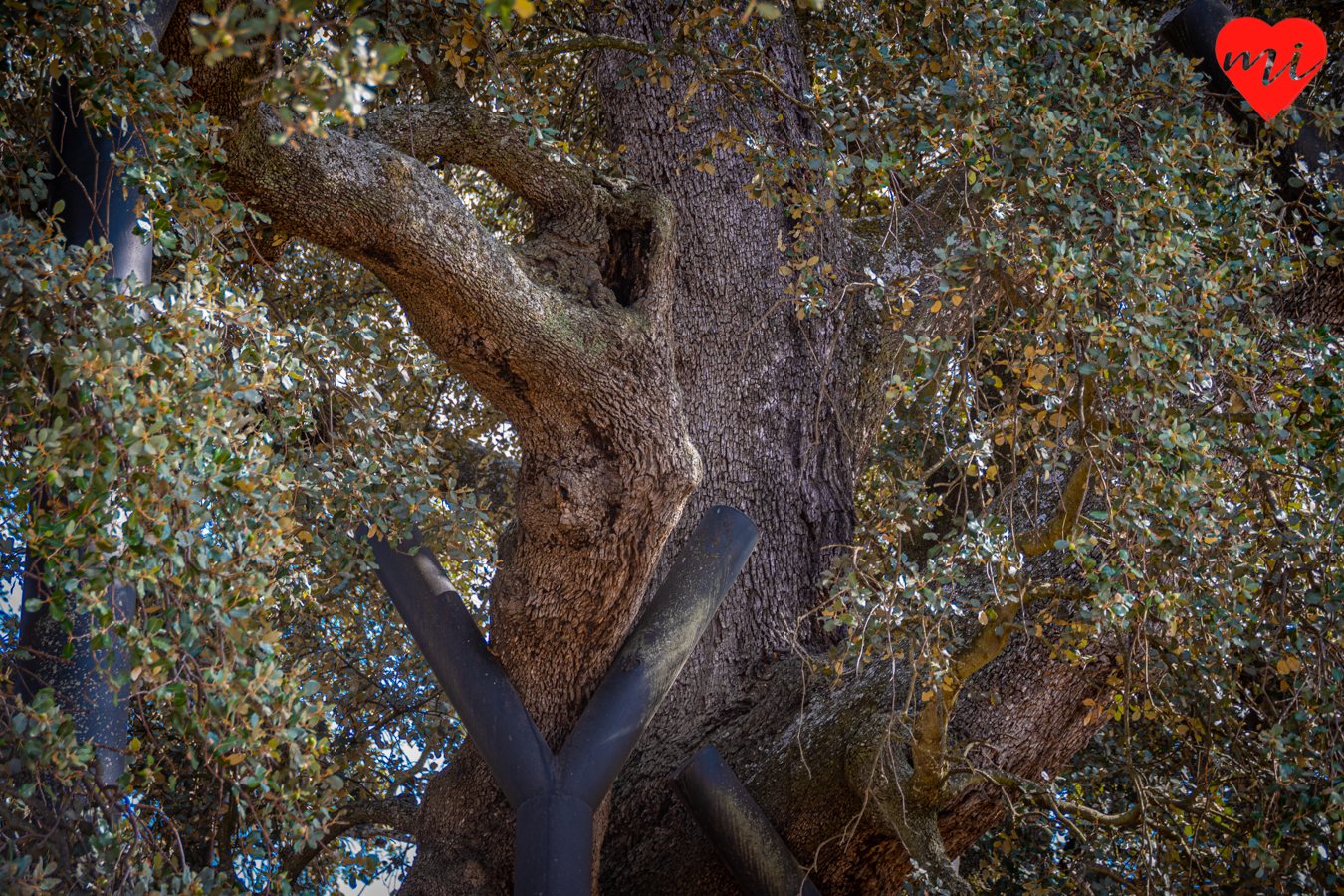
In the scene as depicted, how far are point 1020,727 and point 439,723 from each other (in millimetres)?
3249

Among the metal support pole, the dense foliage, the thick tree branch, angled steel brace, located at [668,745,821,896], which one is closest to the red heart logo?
the dense foliage

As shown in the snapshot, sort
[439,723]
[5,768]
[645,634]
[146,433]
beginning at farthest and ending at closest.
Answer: [439,723] < [645,634] < [5,768] < [146,433]

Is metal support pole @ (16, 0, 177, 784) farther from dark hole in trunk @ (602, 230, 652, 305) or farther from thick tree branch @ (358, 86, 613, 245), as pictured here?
dark hole in trunk @ (602, 230, 652, 305)

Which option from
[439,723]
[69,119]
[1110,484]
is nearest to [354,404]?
[69,119]

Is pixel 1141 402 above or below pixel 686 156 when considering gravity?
below

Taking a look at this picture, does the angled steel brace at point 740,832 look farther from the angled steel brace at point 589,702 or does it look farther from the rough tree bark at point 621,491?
the angled steel brace at point 589,702

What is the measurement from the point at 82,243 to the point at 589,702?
1852mm

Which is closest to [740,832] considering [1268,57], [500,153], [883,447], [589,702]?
[589,702]

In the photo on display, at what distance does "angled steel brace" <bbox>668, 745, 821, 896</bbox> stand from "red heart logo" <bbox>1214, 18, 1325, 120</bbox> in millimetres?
2882

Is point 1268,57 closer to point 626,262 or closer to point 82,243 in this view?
point 626,262

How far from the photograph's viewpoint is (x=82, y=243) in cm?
213

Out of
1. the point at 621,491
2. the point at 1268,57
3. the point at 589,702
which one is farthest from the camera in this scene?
the point at 1268,57

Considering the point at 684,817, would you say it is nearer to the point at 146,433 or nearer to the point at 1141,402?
the point at 1141,402

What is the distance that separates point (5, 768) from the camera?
1635 mm
